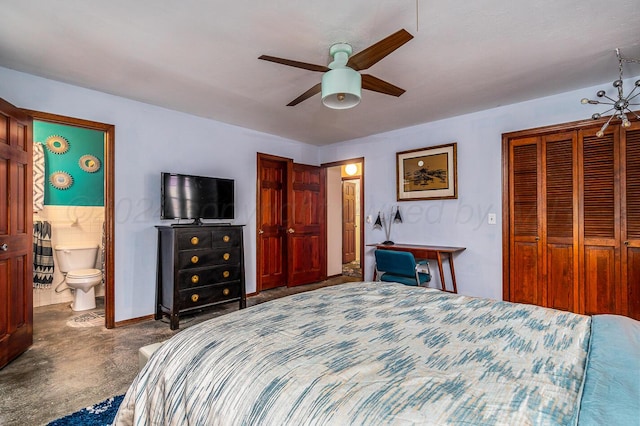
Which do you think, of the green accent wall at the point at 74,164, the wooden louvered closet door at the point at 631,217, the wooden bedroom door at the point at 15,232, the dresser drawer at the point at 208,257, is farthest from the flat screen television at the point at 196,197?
the wooden louvered closet door at the point at 631,217

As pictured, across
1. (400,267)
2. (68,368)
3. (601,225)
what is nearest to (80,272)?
(68,368)

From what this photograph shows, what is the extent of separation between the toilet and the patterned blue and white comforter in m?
3.19

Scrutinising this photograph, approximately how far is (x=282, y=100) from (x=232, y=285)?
85.3 inches

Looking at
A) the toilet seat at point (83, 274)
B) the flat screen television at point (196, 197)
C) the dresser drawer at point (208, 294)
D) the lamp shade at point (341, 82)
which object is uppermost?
the lamp shade at point (341, 82)

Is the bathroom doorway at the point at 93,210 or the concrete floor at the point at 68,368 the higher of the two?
the bathroom doorway at the point at 93,210

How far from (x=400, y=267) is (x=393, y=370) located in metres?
2.56

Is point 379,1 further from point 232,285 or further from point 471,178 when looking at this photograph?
point 232,285

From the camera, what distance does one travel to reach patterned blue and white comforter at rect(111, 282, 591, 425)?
2.53 ft

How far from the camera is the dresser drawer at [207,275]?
326 centimetres

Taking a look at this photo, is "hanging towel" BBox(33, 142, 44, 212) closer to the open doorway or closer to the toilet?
the toilet

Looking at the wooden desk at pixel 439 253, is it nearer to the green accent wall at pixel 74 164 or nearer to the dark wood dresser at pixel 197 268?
the dark wood dresser at pixel 197 268

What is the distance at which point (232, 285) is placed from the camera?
3.67 metres

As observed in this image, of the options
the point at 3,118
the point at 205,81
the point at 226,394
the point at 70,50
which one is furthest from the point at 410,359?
the point at 3,118

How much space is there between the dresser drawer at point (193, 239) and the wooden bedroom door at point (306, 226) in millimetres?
1671
